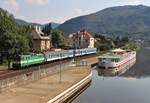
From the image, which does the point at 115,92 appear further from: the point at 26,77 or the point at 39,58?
the point at 39,58

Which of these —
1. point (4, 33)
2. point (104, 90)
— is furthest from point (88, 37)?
point (104, 90)

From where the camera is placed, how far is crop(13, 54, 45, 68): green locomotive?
63.4 metres

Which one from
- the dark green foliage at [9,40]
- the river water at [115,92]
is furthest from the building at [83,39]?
the river water at [115,92]

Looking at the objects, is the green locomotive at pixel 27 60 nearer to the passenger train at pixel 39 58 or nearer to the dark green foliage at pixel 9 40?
the passenger train at pixel 39 58

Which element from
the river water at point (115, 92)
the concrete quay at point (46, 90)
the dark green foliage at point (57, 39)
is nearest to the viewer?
the concrete quay at point (46, 90)

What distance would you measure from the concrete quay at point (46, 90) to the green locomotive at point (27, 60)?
889cm

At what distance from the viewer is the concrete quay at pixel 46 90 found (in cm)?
3744

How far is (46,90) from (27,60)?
24118 millimetres

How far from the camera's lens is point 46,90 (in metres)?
43.2

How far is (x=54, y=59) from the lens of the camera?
84.9m

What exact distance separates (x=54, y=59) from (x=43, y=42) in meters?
49.4

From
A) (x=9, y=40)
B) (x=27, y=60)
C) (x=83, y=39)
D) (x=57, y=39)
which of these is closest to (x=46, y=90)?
(x=27, y=60)

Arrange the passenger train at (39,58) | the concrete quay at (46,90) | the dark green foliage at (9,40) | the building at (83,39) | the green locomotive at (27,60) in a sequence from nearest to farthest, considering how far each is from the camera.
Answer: the concrete quay at (46,90), the green locomotive at (27,60), the passenger train at (39,58), the dark green foliage at (9,40), the building at (83,39)

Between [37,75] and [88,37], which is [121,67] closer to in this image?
[37,75]
